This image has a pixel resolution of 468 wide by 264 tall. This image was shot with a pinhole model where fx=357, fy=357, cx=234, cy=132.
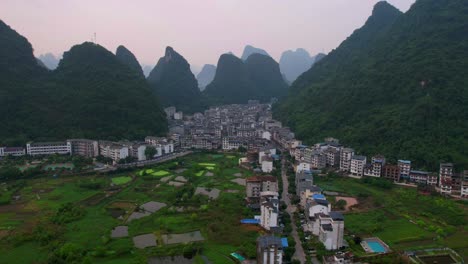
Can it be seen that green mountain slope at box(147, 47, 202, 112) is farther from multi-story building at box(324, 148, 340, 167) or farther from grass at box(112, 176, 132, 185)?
multi-story building at box(324, 148, 340, 167)

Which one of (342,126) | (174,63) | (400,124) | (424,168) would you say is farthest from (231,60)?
(424,168)

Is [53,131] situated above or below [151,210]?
above

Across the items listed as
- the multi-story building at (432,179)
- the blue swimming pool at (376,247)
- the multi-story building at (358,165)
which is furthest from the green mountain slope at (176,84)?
the blue swimming pool at (376,247)

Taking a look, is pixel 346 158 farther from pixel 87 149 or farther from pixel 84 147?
pixel 84 147

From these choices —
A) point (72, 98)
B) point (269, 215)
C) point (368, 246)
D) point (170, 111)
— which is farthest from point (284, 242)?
point (170, 111)

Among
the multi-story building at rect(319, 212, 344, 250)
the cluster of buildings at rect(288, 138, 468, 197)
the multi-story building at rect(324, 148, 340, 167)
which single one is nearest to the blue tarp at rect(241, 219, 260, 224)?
the multi-story building at rect(319, 212, 344, 250)

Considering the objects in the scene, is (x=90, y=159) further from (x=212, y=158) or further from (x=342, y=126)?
(x=342, y=126)
